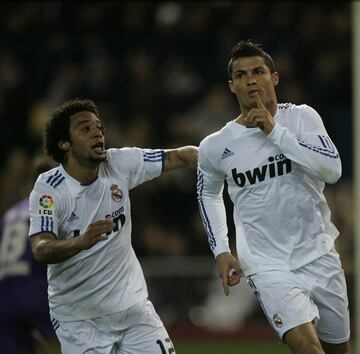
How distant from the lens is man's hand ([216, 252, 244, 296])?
20.9ft

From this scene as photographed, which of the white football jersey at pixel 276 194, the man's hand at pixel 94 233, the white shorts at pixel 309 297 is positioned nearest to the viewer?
the man's hand at pixel 94 233

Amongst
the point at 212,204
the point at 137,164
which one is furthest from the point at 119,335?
the point at 137,164

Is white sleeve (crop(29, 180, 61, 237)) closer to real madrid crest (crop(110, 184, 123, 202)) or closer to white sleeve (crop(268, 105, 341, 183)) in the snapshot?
real madrid crest (crop(110, 184, 123, 202))

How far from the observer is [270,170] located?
6422 millimetres

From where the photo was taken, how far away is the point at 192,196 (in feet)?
44.1

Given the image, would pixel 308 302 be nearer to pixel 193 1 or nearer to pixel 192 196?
pixel 192 196

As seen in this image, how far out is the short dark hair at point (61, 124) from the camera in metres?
6.90

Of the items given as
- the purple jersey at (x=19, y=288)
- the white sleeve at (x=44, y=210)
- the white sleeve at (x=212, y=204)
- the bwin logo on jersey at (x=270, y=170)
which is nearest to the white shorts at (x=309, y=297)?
the white sleeve at (x=212, y=204)

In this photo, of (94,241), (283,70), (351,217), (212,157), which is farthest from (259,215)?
(283,70)

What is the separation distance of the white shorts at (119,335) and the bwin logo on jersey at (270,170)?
40.3 inches

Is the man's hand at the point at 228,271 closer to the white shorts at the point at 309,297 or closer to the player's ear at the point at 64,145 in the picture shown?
the white shorts at the point at 309,297

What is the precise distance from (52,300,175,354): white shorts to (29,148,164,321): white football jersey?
0.17ft

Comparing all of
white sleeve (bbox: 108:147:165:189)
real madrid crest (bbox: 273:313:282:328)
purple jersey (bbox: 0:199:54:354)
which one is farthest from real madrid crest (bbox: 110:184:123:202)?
purple jersey (bbox: 0:199:54:354)

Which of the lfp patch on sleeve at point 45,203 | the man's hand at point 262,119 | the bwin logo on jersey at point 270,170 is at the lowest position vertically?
the lfp patch on sleeve at point 45,203
